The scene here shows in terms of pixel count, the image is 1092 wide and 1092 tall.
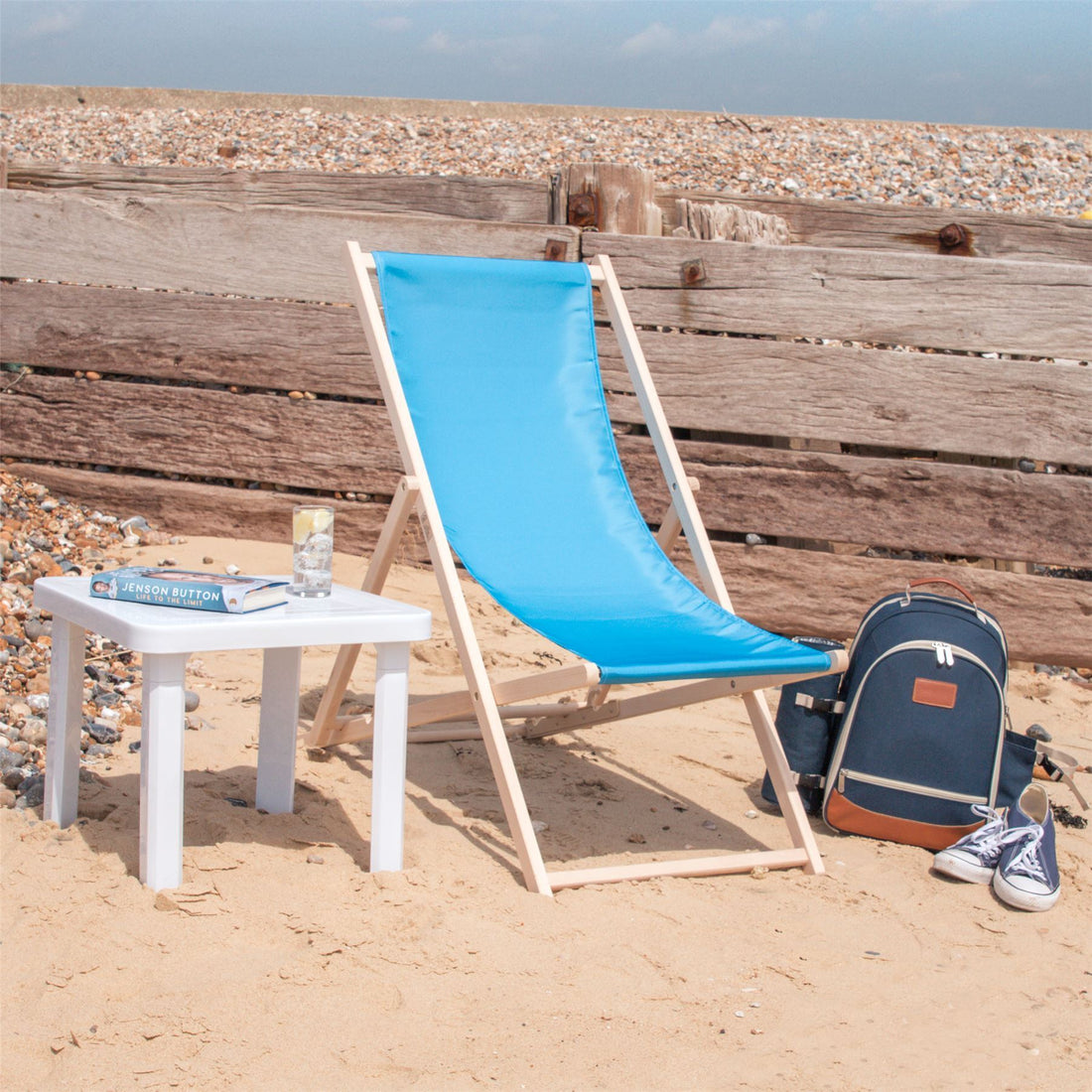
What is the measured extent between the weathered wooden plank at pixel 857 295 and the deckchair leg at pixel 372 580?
1.82 meters

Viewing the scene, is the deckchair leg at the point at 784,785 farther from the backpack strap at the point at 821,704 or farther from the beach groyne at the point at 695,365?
the beach groyne at the point at 695,365

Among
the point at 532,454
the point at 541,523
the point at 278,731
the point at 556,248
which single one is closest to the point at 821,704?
the point at 541,523

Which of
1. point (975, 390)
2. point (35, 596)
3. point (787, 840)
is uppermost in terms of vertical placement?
point (975, 390)

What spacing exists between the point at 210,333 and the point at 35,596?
2271 mm

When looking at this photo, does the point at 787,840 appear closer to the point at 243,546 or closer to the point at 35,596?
the point at 35,596

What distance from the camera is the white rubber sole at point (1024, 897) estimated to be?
2.57 meters

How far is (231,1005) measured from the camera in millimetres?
1944

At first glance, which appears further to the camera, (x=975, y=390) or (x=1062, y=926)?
(x=975, y=390)

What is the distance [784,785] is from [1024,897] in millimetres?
560

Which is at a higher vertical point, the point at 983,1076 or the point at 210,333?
the point at 210,333

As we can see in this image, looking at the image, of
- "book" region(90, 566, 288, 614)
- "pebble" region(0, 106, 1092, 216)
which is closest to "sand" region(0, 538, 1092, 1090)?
"book" region(90, 566, 288, 614)

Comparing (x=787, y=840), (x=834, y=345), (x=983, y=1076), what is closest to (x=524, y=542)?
(x=787, y=840)

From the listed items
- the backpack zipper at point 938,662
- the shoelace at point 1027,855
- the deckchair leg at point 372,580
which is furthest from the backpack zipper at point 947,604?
the deckchair leg at point 372,580

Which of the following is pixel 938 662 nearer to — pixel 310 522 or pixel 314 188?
pixel 310 522
